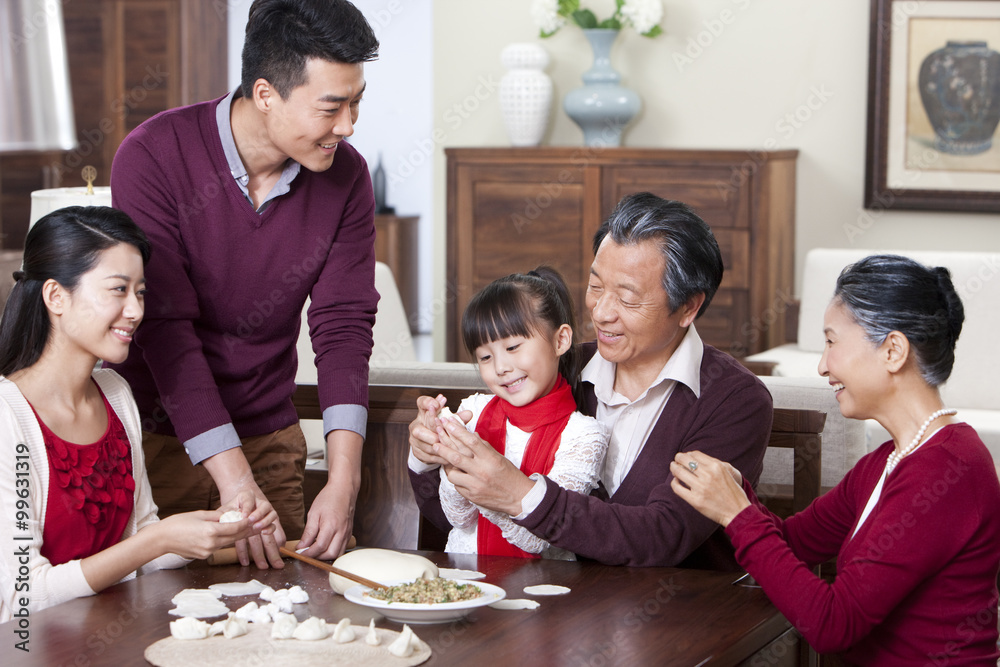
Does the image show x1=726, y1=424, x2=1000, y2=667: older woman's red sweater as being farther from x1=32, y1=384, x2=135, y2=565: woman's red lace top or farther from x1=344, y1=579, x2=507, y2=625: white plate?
x1=32, y1=384, x2=135, y2=565: woman's red lace top

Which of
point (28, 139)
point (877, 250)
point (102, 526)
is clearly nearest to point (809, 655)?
point (102, 526)

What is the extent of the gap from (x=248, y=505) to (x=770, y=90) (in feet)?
14.2

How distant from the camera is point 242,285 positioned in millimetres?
2121

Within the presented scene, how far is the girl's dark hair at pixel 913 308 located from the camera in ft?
5.20

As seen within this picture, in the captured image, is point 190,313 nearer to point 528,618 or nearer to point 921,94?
point 528,618

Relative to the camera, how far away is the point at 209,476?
2.23 metres

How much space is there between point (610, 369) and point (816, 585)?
2.17 ft

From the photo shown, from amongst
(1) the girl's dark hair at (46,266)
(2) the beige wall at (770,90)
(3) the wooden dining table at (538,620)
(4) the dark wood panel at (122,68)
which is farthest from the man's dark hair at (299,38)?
(4) the dark wood panel at (122,68)

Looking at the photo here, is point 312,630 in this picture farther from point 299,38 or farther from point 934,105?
point 934,105

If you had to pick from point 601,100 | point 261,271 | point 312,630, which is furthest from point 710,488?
point 601,100

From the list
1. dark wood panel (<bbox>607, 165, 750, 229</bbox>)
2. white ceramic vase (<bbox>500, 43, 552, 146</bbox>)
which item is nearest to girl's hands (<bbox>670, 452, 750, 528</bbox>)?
dark wood panel (<bbox>607, 165, 750, 229</bbox>)

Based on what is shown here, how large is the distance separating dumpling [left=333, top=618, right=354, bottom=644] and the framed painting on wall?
448cm

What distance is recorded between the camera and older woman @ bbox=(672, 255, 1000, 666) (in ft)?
4.92

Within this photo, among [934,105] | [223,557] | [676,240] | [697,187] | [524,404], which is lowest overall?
[223,557]
